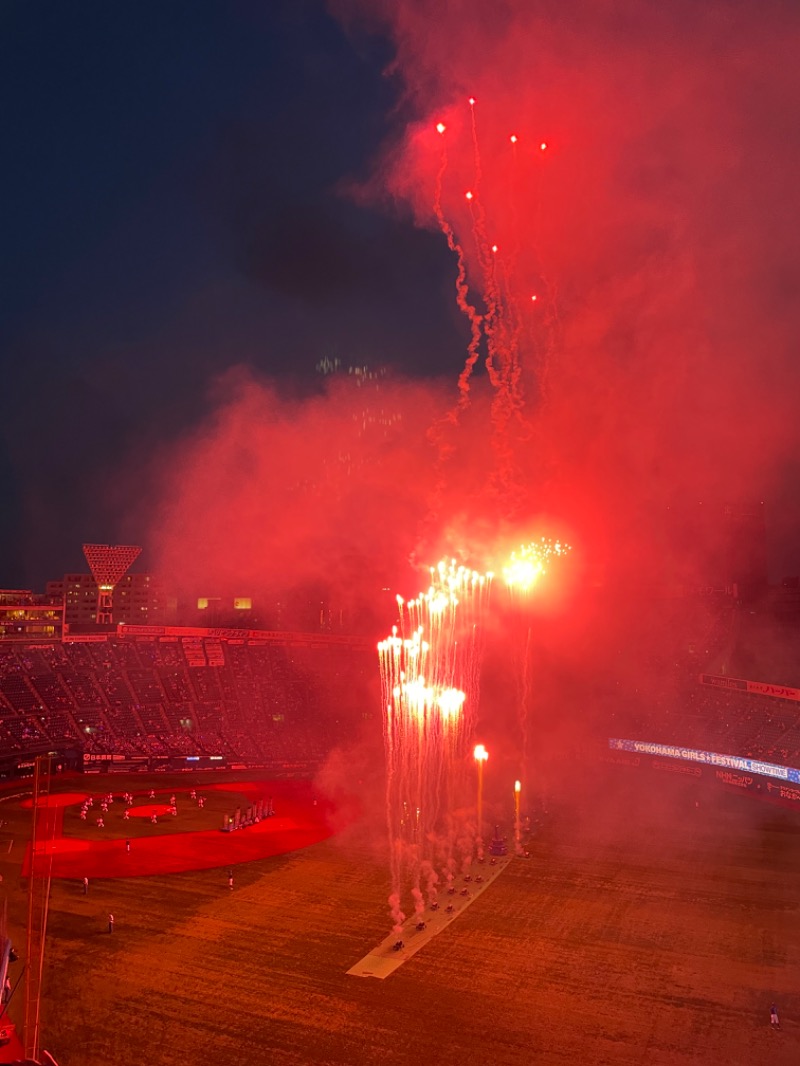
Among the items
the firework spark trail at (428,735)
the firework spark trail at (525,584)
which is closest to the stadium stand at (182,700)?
the firework spark trail at (428,735)

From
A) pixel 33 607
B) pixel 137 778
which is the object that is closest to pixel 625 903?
pixel 137 778

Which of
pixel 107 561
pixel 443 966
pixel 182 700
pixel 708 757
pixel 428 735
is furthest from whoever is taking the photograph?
pixel 107 561

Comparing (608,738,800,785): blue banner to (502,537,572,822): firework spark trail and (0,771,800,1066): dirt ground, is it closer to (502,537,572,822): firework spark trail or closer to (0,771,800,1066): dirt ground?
(502,537,572,822): firework spark trail

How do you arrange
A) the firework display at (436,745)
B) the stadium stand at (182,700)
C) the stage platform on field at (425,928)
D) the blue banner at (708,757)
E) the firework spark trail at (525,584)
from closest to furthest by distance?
the stage platform on field at (425,928) < the firework display at (436,745) < the blue banner at (708,757) < the firework spark trail at (525,584) < the stadium stand at (182,700)

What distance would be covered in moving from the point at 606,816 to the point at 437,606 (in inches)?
510

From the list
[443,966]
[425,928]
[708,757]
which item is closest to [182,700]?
[708,757]

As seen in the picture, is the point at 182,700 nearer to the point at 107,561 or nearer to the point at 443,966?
the point at 107,561

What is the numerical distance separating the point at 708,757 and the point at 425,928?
86.6 ft

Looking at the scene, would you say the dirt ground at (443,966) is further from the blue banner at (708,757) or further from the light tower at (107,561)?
the light tower at (107,561)

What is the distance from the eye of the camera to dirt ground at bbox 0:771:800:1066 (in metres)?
17.9

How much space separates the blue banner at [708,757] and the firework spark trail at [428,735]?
9.77m

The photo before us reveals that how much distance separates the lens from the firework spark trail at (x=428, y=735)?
1157 inches

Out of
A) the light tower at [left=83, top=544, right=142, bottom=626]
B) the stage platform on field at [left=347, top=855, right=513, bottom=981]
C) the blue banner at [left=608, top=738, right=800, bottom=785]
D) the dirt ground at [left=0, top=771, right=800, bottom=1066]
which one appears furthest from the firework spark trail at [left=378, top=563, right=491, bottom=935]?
the light tower at [left=83, top=544, right=142, bottom=626]

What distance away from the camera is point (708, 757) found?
44.8 m
